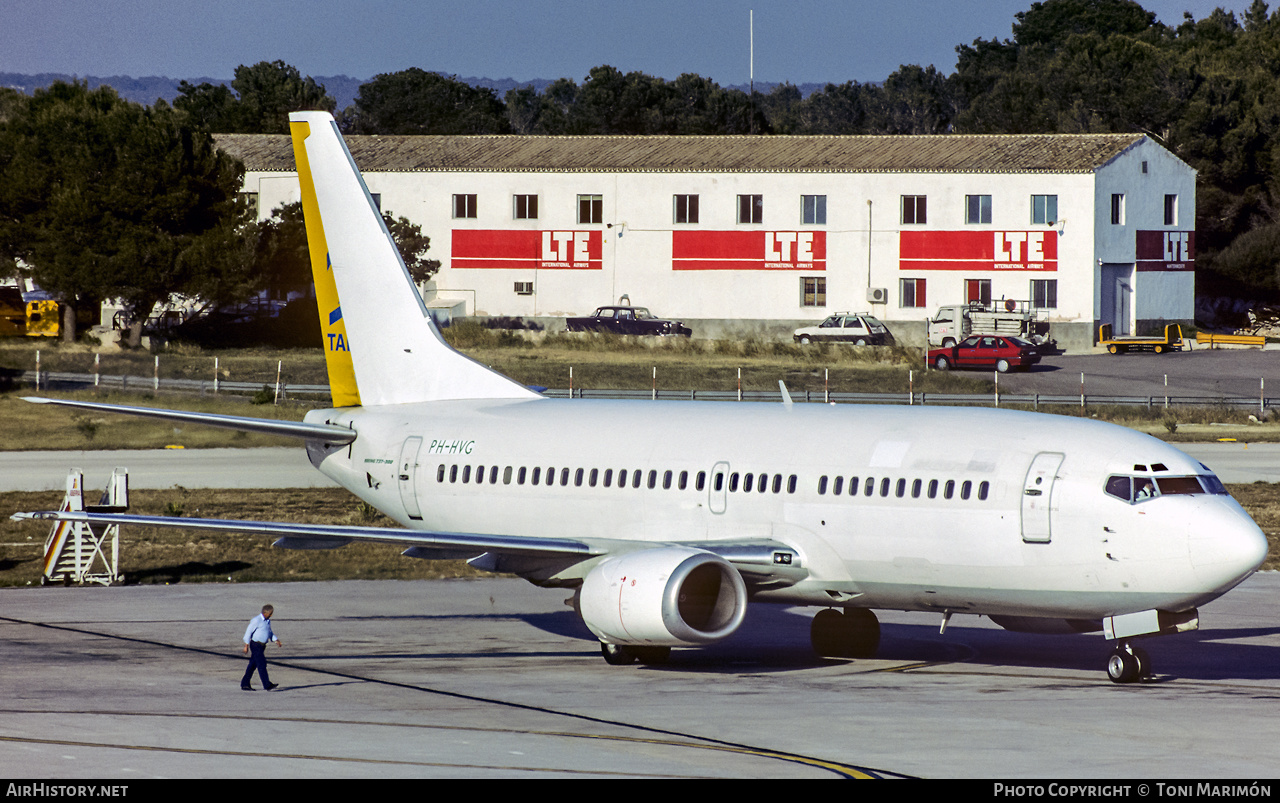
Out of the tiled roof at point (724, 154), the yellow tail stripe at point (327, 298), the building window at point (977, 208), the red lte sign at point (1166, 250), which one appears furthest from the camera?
the red lte sign at point (1166, 250)

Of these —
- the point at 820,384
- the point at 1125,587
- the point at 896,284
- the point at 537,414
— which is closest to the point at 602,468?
the point at 537,414

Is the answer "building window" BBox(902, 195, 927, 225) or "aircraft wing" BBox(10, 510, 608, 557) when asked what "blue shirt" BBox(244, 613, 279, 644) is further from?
"building window" BBox(902, 195, 927, 225)

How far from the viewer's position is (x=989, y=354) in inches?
3460

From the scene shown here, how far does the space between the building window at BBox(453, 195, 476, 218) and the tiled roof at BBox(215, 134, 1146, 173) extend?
7.11 feet

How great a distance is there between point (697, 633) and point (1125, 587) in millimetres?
6497

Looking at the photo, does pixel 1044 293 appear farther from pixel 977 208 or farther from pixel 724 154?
pixel 724 154

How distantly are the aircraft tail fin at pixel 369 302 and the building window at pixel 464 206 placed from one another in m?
80.0

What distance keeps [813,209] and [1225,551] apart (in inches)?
3381

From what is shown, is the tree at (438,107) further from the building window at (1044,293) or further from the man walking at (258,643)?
the man walking at (258,643)

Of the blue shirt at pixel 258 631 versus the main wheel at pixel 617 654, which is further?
the main wheel at pixel 617 654

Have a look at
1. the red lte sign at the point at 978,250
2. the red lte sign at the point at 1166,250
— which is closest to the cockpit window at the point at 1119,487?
the red lte sign at the point at 978,250

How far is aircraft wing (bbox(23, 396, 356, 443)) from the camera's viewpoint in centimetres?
2681

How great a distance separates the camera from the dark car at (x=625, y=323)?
343ft

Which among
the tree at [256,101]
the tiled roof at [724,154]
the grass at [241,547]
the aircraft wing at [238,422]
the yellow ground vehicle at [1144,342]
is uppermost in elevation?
the tree at [256,101]
